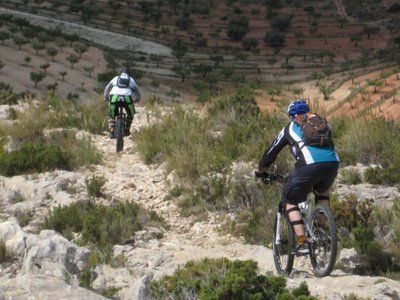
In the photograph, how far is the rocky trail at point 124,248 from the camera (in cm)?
535

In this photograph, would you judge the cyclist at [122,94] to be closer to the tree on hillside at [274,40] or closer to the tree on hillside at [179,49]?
the tree on hillside at [179,49]

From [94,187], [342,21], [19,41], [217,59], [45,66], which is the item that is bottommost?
[94,187]

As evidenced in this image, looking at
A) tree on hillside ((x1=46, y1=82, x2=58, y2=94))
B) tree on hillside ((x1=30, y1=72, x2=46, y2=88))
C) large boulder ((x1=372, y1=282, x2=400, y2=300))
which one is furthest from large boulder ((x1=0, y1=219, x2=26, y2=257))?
tree on hillside ((x1=30, y1=72, x2=46, y2=88))

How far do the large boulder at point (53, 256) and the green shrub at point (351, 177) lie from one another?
3.67 meters

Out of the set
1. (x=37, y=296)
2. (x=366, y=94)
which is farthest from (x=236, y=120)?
(x=366, y=94)

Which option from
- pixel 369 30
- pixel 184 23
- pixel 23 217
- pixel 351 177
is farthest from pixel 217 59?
pixel 23 217

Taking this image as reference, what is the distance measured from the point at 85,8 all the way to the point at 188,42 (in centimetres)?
986

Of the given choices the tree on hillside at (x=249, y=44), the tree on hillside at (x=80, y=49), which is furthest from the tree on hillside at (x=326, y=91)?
the tree on hillside at (x=249, y=44)

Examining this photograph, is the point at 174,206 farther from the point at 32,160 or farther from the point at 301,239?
the point at 301,239

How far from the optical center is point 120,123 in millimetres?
11625

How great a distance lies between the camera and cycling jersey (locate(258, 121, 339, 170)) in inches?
229

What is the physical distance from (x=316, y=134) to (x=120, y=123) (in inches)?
247

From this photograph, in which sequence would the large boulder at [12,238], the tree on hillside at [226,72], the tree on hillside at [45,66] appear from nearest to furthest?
the large boulder at [12,238] → the tree on hillside at [45,66] → the tree on hillside at [226,72]

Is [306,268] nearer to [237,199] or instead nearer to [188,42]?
[237,199]
